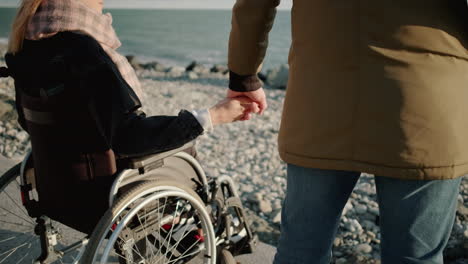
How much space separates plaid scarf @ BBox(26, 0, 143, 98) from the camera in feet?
5.25

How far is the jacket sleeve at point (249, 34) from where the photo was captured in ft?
4.36

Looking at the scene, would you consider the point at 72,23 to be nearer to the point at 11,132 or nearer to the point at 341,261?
the point at 341,261

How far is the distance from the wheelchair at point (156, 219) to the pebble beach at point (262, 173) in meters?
0.92

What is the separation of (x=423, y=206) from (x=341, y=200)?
0.25 metres

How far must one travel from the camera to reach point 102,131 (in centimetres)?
157

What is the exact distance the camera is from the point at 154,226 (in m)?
1.84

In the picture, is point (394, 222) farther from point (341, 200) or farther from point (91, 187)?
point (91, 187)

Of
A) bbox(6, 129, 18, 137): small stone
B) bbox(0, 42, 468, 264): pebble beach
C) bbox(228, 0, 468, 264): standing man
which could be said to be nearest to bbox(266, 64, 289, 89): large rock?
bbox(0, 42, 468, 264): pebble beach

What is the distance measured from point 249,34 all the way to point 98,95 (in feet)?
1.91

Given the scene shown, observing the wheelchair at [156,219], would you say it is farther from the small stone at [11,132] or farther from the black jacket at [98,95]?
the small stone at [11,132]

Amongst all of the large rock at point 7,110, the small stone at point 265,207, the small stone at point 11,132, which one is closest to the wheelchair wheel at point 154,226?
the small stone at point 265,207

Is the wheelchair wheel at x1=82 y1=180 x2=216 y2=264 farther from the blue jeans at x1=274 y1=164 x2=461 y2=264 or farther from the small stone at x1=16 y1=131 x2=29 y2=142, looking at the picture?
the small stone at x1=16 y1=131 x2=29 y2=142

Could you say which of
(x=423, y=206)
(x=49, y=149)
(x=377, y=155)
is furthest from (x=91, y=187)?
(x=423, y=206)

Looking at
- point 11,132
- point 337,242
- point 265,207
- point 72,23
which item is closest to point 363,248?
point 337,242
